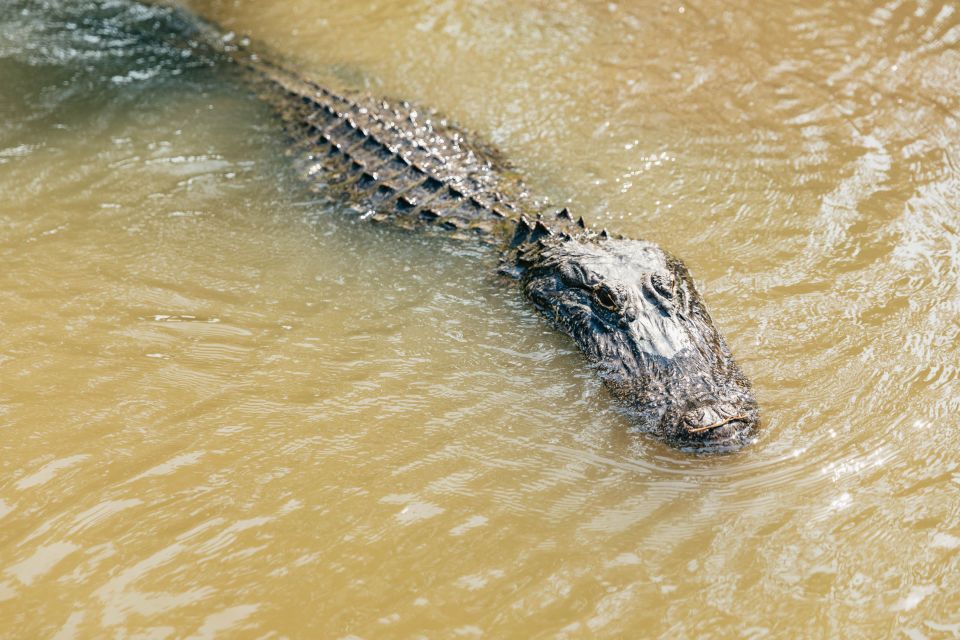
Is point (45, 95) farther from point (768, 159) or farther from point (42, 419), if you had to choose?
point (768, 159)

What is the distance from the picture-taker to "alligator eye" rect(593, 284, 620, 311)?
456 centimetres

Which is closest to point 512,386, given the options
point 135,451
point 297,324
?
point 297,324

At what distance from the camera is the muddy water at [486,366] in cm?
315

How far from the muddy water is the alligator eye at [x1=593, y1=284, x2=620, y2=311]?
33 centimetres

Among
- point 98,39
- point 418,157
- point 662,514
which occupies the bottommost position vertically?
point 662,514

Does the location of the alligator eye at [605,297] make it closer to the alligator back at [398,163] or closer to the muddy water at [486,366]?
the muddy water at [486,366]

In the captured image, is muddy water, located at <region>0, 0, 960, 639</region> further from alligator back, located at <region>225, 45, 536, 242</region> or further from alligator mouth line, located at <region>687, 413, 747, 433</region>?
alligator back, located at <region>225, 45, 536, 242</region>

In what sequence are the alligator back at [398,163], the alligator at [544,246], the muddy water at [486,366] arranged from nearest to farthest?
1. the muddy water at [486,366]
2. the alligator at [544,246]
3. the alligator back at [398,163]

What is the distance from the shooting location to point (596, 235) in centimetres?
520

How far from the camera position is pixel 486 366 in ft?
14.5

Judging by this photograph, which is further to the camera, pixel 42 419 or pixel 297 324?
pixel 297 324

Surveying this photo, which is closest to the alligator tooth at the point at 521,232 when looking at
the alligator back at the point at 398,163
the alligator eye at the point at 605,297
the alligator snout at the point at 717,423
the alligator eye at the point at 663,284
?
the alligator back at the point at 398,163

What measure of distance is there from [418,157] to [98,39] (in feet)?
14.1

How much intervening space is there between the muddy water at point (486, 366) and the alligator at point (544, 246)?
0.51 ft
